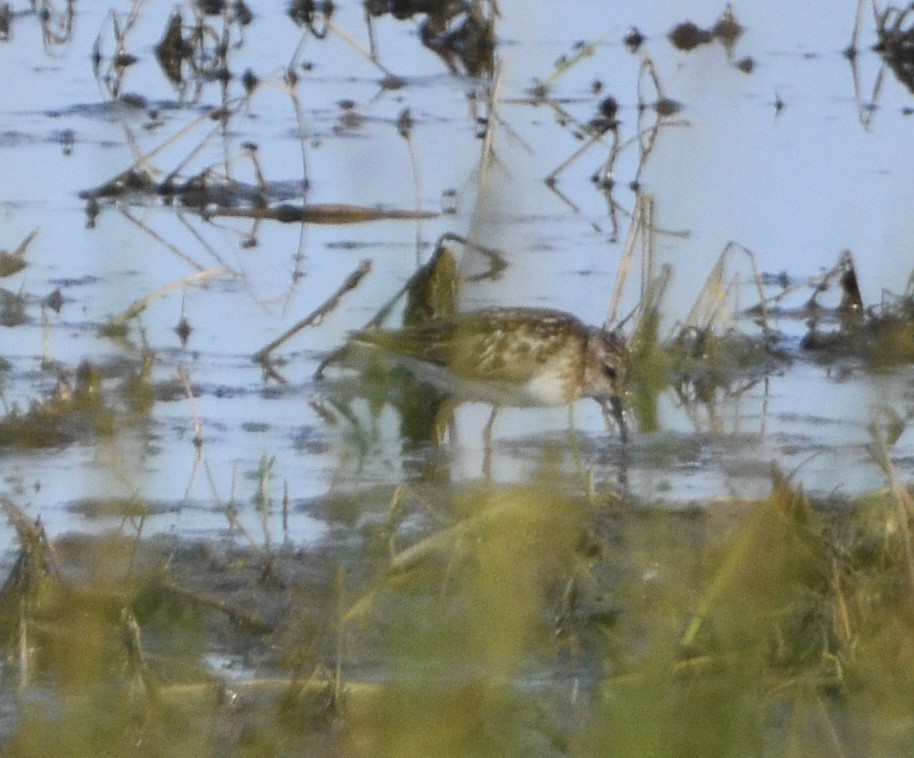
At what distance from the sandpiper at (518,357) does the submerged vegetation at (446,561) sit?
116 mm

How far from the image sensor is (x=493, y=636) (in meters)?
3.06

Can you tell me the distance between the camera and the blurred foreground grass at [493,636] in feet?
Result: 10.1

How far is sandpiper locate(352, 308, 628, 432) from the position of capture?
5.64 meters

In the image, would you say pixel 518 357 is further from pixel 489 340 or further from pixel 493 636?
pixel 493 636

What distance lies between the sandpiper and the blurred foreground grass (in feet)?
2.47

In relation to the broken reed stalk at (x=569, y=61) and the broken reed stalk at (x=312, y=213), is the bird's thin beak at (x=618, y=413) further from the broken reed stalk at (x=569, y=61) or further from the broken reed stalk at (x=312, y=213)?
the broken reed stalk at (x=569, y=61)

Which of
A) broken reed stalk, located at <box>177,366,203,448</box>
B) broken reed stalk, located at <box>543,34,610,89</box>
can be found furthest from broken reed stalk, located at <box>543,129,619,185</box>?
broken reed stalk, located at <box>177,366,203,448</box>

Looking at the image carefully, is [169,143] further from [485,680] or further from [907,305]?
[485,680]

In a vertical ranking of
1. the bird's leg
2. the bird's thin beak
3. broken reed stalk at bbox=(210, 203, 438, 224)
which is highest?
broken reed stalk at bbox=(210, 203, 438, 224)

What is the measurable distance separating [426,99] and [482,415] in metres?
6.39

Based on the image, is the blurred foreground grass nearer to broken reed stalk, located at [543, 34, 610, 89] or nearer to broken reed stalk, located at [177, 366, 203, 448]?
broken reed stalk, located at [177, 366, 203, 448]

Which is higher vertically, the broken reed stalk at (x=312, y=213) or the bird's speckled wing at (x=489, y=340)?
the broken reed stalk at (x=312, y=213)

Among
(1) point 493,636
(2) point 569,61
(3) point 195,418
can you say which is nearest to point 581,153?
(2) point 569,61

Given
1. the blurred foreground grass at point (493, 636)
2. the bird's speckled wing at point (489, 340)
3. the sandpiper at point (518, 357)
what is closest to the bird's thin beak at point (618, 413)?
the sandpiper at point (518, 357)
